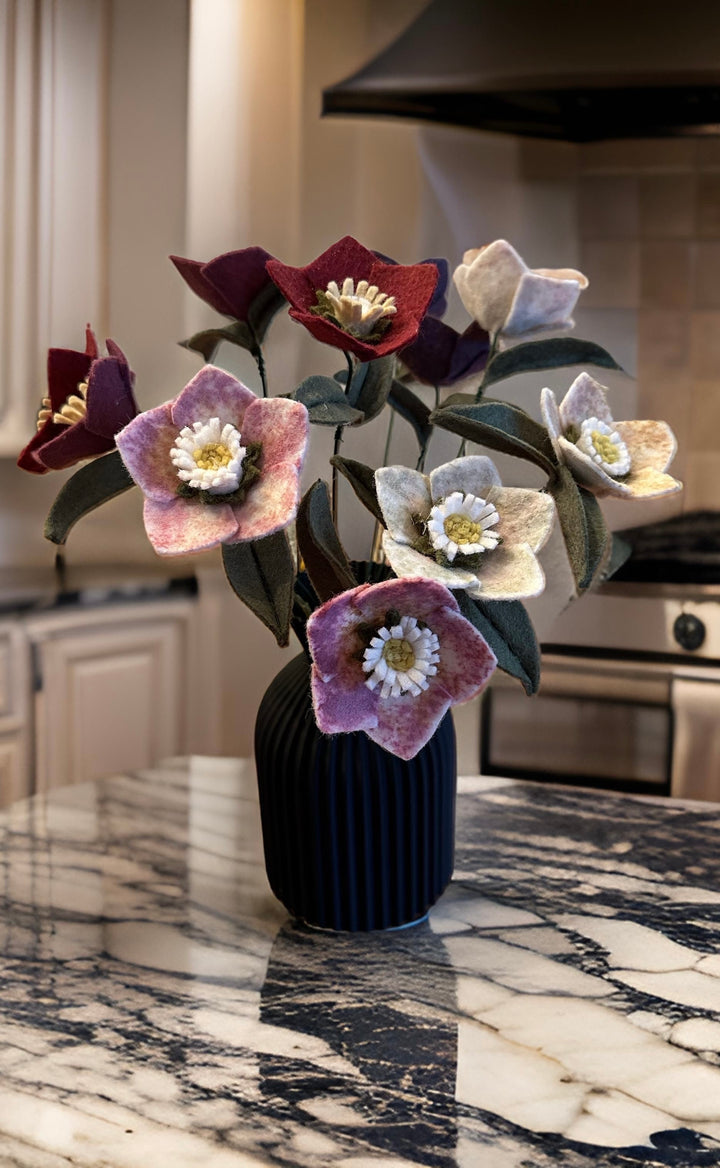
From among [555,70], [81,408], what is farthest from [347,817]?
[555,70]

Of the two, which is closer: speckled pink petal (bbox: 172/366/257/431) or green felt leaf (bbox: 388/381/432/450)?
speckled pink petal (bbox: 172/366/257/431)

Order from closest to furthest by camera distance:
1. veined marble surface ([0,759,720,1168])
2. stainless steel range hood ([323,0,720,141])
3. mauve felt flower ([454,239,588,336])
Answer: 1. veined marble surface ([0,759,720,1168])
2. mauve felt flower ([454,239,588,336])
3. stainless steel range hood ([323,0,720,141])

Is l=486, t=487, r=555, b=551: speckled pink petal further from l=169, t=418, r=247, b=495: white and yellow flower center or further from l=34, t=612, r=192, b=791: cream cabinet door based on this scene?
l=34, t=612, r=192, b=791: cream cabinet door

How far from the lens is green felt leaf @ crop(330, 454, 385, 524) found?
28.7 inches

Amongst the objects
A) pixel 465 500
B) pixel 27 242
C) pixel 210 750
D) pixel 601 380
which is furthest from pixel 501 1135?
pixel 27 242

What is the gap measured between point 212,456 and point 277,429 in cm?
4

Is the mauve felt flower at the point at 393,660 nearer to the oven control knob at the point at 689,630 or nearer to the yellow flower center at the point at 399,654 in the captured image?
the yellow flower center at the point at 399,654

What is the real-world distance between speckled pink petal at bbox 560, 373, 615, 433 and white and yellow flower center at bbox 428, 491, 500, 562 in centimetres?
10

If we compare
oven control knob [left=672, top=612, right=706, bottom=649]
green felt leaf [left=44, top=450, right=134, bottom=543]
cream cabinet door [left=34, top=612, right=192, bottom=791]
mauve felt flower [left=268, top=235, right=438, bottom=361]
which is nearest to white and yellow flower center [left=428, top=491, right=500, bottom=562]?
mauve felt flower [left=268, top=235, right=438, bottom=361]

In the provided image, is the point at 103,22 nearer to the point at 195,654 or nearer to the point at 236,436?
the point at 195,654

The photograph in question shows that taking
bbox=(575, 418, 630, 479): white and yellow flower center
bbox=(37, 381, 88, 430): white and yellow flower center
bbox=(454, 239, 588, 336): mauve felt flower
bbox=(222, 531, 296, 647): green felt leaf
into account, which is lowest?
bbox=(222, 531, 296, 647): green felt leaf

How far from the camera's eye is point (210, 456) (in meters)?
0.68

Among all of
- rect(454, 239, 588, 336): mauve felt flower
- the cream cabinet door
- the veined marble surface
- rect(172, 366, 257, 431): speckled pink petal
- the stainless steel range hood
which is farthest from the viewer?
the cream cabinet door

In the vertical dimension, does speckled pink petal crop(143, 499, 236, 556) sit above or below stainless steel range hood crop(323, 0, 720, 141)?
below
